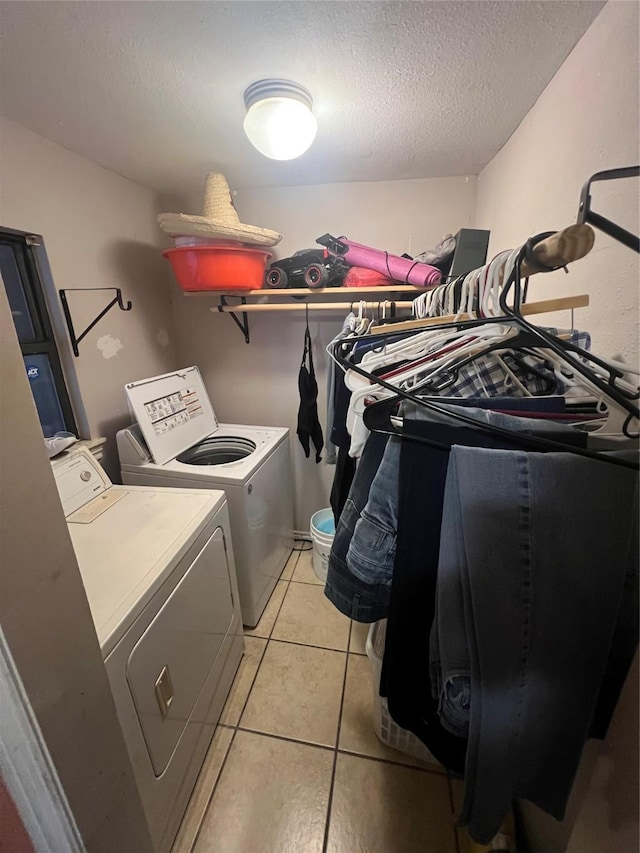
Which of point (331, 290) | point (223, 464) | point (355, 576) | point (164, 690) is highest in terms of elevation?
point (331, 290)

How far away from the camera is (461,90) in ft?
3.82

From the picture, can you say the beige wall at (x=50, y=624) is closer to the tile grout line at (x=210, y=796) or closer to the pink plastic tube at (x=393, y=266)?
the tile grout line at (x=210, y=796)

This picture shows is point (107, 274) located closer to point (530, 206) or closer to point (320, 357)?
point (320, 357)

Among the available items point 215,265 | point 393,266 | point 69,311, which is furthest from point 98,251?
point 393,266

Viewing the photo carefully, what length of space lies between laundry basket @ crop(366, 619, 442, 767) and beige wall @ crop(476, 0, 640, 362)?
1.17m

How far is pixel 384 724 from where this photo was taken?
1.35 m

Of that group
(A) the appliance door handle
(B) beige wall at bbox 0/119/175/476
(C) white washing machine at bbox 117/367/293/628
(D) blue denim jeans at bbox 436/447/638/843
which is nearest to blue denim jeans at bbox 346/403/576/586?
(D) blue denim jeans at bbox 436/447/638/843

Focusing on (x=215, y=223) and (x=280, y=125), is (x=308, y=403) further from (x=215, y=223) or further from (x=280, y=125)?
(x=280, y=125)

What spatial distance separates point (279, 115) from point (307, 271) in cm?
69

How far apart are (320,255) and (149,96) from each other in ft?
2.97

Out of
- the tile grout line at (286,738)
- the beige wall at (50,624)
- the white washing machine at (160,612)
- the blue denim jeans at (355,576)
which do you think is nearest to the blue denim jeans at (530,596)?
the blue denim jeans at (355,576)

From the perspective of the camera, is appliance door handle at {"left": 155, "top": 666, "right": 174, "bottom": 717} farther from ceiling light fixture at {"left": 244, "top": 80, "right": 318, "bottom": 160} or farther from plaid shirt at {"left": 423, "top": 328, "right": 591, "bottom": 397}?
ceiling light fixture at {"left": 244, "top": 80, "right": 318, "bottom": 160}

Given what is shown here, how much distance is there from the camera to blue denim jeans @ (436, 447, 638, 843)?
1.70 feet

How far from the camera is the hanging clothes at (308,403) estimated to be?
2.08 m
